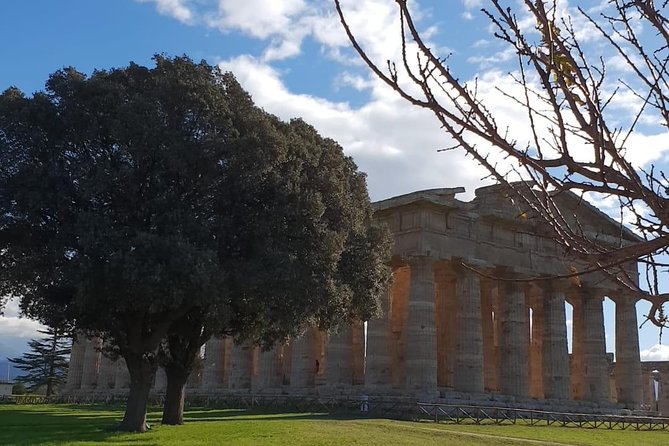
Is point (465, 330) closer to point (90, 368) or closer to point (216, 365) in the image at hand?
point (216, 365)

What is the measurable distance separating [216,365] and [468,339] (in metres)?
22.4

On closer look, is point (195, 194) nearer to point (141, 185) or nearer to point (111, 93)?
point (141, 185)

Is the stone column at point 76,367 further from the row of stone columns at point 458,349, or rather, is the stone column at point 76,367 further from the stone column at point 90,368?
the row of stone columns at point 458,349

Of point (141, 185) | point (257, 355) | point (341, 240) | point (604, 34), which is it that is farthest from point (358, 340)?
point (604, 34)

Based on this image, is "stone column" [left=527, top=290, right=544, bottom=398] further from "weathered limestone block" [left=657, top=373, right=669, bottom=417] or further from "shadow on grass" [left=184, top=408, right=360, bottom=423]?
"shadow on grass" [left=184, top=408, right=360, bottom=423]

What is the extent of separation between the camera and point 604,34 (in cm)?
634

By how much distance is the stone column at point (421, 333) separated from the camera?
4231cm

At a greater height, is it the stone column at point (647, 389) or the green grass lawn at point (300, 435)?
the stone column at point (647, 389)

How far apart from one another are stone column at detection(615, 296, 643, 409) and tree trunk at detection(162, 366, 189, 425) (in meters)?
33.5

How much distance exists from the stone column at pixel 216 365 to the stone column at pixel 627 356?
28.5 m

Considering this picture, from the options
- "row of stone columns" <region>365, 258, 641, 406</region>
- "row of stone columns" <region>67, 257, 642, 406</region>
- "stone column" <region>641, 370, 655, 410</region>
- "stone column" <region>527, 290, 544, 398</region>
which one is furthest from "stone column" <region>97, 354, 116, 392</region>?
"stone column" <region>641, 370, 655, 410</region>

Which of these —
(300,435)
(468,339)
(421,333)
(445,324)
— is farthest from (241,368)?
(300,435)

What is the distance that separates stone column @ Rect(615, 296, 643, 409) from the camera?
171 feet

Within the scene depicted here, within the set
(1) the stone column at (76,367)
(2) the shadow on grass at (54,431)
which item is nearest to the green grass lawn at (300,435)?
(2) the shadow on grass at (54,431)
